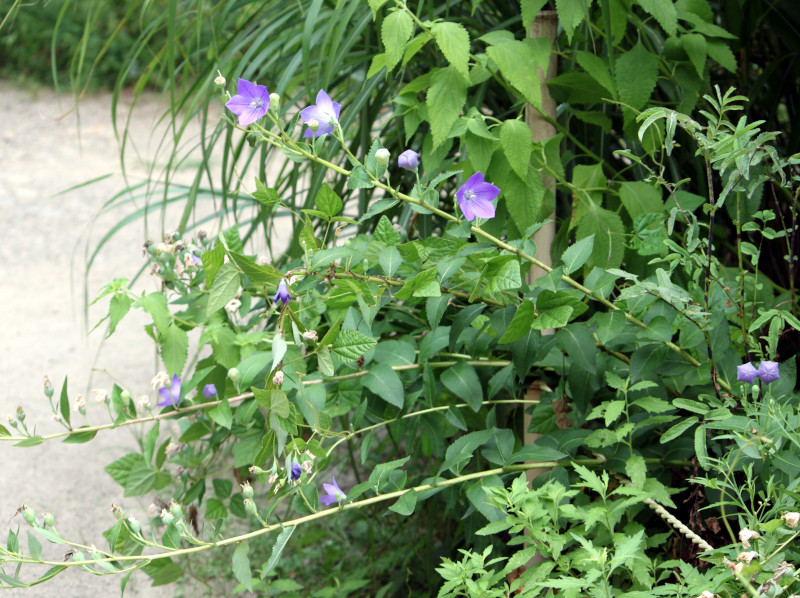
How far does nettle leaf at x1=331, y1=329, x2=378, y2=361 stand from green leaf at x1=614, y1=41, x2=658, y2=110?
1.58 ft

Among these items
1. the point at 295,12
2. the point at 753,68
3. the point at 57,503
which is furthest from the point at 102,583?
the point at 753,68

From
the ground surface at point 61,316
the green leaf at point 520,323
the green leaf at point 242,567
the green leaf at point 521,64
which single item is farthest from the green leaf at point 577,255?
the ground surface at point 61,316

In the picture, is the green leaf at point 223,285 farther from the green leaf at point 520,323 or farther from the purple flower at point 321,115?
the green leaf at point 520,323

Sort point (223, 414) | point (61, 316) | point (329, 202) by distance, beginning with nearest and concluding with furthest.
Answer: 1. point (329, 202)
2. point (223, 414)
3. point (61, 316)

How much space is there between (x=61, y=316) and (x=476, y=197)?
2.19 m

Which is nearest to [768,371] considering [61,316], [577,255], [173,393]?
[577,255]

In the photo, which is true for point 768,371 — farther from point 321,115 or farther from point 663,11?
point 321,115

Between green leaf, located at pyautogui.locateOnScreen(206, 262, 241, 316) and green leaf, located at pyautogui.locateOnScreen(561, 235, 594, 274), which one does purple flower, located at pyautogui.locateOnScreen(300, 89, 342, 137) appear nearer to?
green leaf, located at pyautogui.locateOnScreen(206, 262, 241, 316)

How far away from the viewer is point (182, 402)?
1.13 m

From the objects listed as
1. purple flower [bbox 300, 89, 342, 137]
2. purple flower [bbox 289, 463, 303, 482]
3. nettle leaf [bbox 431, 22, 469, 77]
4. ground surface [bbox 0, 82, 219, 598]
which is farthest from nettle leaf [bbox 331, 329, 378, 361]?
ground surface [bbox 0, 82, 219, 598]

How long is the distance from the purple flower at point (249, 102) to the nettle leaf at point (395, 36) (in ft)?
0.48

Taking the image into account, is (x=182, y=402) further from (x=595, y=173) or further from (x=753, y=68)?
(x=753, y=68)

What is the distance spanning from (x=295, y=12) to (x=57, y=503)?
44.6 inches

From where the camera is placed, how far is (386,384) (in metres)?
0.98
